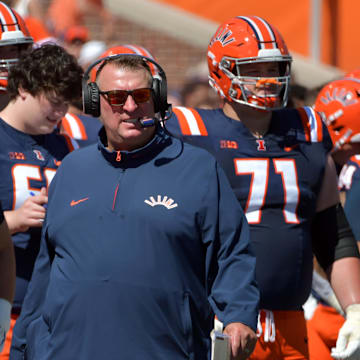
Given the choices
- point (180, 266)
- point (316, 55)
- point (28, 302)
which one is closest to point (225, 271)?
point (180, 266)

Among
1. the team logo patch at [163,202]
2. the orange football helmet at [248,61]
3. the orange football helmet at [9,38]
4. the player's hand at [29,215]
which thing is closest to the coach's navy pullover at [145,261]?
the team logo patch at [163,202]

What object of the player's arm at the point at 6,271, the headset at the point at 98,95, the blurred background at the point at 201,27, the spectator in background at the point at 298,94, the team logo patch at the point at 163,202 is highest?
the headset at the point at 98,95

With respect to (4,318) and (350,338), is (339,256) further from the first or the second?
(4,318)

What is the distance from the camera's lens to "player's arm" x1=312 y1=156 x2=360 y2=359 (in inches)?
163

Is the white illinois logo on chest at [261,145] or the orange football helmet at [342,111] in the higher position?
the white illinois logo on chest at [261,145]

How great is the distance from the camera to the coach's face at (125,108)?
3.41 meters

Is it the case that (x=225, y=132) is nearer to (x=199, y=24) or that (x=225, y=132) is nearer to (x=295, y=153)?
(x=295, y=153)

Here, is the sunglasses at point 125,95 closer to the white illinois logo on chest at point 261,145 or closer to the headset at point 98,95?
the headset at point 98,95

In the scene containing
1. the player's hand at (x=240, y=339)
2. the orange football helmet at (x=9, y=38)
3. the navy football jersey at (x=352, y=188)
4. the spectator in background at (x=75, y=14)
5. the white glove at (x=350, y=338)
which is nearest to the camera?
the player's hand at (x=240, y=339)

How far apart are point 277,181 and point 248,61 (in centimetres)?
60

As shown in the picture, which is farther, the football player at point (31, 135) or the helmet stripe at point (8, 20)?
the helmet stripe at point (8, 20)

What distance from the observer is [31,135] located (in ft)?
14.3

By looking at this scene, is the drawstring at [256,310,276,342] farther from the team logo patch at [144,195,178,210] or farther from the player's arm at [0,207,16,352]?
the player's arm at [0,207,16,352]

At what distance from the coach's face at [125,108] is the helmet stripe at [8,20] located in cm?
145
